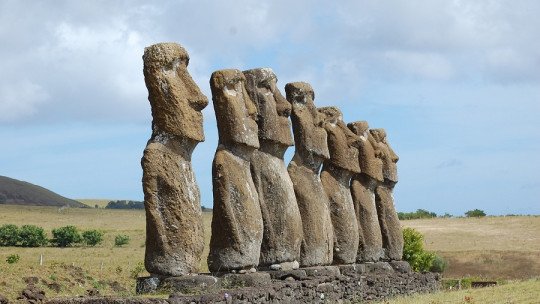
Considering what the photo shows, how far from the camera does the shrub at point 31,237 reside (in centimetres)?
5803

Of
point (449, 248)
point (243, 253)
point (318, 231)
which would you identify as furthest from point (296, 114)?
point (449, 248)

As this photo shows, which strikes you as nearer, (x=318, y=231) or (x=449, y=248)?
(x=318, y=231)

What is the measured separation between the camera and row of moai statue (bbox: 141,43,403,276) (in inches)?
588

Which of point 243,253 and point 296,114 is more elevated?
point 296,114

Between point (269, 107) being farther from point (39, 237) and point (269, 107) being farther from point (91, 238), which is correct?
point (91, 238)

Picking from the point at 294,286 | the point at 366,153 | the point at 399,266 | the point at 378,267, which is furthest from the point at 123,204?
the point at 294,286

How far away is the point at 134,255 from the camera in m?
49.4

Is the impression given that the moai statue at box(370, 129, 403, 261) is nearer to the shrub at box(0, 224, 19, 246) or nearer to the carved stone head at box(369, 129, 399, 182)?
the carved stone head at box(369, 129, 399, 182)

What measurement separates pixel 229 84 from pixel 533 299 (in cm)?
966

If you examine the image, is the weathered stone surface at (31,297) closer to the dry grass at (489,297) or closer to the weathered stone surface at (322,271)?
the weathered stone surface at (322,271)

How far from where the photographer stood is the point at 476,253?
179 ft

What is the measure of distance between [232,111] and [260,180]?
1.76 metres

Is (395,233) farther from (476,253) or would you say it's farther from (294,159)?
(476,253)

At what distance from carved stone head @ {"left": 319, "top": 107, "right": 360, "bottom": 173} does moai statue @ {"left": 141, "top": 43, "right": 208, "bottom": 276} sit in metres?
7.48
